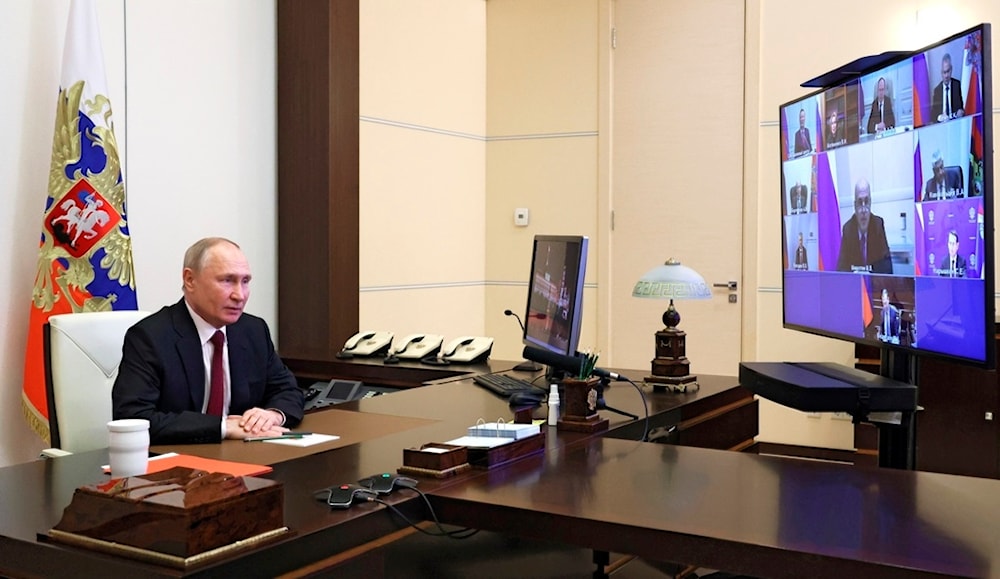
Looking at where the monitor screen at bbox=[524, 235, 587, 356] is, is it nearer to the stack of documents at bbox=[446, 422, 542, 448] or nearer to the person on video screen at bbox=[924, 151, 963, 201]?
the stack of documents at bbox=[446, 422, 542, 448]

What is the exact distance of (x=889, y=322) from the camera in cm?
247

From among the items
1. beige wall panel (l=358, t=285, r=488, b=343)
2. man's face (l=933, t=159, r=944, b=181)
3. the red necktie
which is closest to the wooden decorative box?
the red necktie

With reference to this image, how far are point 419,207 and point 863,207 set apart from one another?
344 cm

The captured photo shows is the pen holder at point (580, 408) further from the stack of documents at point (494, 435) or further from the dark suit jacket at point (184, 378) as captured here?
the dark suit jacket at point (184, 378)

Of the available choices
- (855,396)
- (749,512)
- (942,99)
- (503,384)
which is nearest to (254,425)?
(503,384)

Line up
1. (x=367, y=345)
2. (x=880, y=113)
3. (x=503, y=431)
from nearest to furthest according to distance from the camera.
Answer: (x=503, y=431) < (x=880, y=113) < (x=367, y=345)

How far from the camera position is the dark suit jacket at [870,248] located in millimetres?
2475

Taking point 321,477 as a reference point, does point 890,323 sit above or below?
above

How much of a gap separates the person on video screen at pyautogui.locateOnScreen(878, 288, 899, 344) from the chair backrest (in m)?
2.23

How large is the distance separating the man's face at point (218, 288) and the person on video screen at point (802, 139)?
1.66m

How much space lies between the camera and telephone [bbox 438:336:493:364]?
4.07 meters

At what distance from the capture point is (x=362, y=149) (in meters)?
5.23

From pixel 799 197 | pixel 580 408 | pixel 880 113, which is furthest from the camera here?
pixel 799 197

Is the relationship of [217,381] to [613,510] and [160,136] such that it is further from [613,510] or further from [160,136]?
[160,136]
